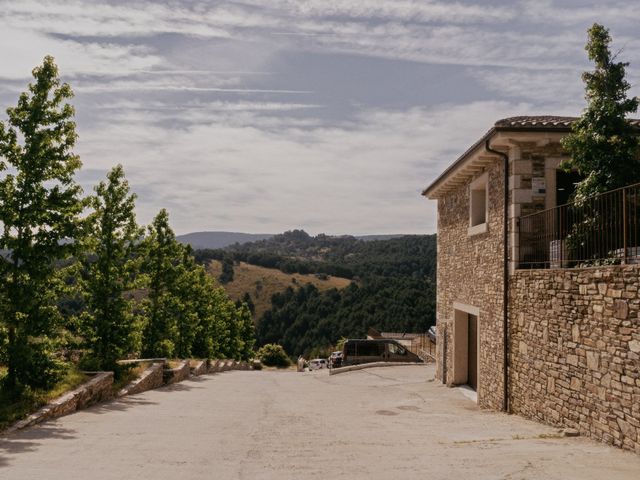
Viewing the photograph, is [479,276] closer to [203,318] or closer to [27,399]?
[27,399]

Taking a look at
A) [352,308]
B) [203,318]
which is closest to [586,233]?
[203,318]

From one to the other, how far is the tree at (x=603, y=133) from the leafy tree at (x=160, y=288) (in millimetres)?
18062

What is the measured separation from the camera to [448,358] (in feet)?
64.0

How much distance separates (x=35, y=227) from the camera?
11.3 m

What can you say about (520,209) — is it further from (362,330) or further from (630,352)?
(362,330)

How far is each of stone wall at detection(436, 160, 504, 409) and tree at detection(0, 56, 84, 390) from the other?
1007 cm

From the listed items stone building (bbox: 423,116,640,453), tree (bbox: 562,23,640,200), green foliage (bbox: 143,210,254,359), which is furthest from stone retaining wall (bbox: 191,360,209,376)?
tree (bbox: 562,23,640,200)

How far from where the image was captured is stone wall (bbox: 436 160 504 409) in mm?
13578

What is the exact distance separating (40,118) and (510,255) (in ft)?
36.1

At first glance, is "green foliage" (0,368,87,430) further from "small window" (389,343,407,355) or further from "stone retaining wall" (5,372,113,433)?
"small window" (389,343,407,355)

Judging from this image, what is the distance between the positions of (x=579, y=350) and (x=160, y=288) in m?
19.6

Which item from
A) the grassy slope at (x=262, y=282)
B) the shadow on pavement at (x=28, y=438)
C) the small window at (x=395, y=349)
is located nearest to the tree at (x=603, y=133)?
the shadow on pavement at (x=28, y=438)

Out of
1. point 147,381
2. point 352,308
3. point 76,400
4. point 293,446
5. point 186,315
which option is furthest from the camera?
point 352,308

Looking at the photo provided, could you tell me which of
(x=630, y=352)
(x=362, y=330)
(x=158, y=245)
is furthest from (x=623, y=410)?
(x=362, y=330)
